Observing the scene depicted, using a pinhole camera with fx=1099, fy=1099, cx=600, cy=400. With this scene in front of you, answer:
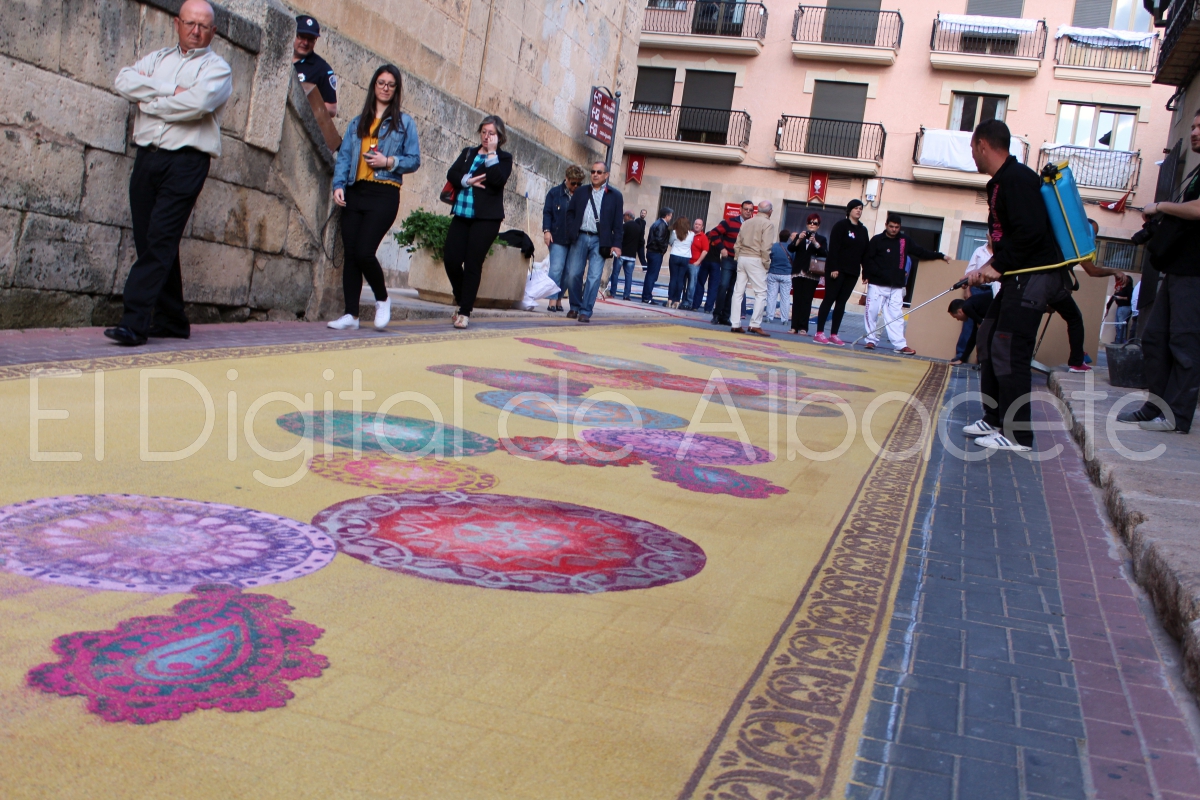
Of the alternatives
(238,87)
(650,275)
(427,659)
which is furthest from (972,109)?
(427,659)

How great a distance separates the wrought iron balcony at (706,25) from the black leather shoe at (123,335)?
2854 centimetres

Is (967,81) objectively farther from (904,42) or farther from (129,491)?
(129,491)

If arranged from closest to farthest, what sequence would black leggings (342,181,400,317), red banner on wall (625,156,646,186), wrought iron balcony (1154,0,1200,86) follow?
1. black leggings (342,181,400,317)
2. wrought iron balcony (1154,0,1200,86)
3. red banner on wall (625,156,646,186)

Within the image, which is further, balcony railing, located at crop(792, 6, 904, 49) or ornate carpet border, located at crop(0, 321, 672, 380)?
balcony railing, located at crop(792, 6, 904, 49)

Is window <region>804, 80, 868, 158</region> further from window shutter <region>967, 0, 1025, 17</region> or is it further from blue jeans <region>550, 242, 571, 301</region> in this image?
blue jeans <region>550, 242, 571, 301</region>

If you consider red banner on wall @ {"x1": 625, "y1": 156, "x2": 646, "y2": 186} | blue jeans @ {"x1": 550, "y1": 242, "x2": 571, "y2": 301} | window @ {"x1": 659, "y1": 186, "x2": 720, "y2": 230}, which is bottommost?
blue jeans @ {"x1": 550, "y1": 242, "x2": 571, "y2": 301}

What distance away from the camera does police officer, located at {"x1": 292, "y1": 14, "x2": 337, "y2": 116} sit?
8.49 meters

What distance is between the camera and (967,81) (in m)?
30.0

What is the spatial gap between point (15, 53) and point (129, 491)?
3.27 metres

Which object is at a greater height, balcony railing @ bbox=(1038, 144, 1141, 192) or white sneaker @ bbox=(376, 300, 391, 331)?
balcony railing @ bbox=(1038, 144, 1141, 192)

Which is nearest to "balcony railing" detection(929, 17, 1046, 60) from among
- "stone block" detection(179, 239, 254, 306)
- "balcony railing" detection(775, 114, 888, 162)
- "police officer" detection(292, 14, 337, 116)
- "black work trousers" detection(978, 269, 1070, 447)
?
"balcony railing" detection(775, 114, 888, 162)

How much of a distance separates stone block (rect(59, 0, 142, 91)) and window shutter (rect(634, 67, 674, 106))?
27.7 meters

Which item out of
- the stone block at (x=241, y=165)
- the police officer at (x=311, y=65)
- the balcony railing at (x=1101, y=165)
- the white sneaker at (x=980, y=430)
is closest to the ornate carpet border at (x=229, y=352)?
the stone block at (x=241, y=165)

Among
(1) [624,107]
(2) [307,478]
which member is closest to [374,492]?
(2) [307,478]
